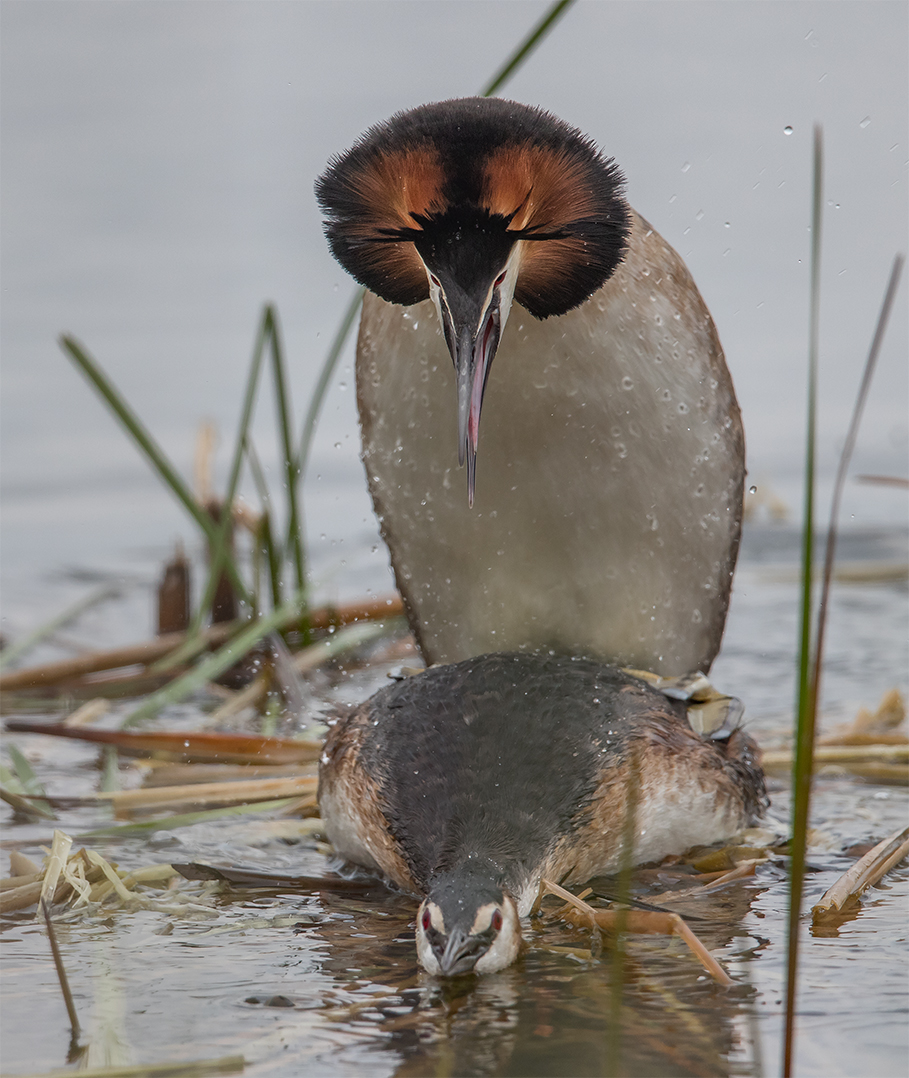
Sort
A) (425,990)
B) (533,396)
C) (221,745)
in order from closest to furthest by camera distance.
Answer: (425,990), (533,396), (221,745)

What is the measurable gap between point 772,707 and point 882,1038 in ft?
10.6

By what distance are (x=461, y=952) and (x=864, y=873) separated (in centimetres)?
103

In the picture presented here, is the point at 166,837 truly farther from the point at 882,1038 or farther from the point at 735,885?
the point at 882,1038

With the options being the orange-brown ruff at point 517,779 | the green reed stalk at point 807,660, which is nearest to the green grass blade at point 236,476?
the orange-brown ruff at point 517,779

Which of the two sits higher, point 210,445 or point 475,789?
point 210,445

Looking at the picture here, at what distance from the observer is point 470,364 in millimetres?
3205

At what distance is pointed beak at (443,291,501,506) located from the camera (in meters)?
3.19

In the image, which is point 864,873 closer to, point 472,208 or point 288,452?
point 472,208

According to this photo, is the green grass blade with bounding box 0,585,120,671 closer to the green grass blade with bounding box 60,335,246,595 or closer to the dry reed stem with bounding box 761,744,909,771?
the green grass blade with bounding box 60,335,246,595

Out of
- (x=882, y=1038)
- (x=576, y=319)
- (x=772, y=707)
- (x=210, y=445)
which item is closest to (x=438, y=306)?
(x=576, y=319)

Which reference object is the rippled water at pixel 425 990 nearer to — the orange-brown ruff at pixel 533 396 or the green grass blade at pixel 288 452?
the orange-brown ruff at pixel 533 396

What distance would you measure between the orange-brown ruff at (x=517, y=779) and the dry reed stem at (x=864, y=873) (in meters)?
0.45

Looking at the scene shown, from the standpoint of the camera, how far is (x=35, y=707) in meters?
5.57

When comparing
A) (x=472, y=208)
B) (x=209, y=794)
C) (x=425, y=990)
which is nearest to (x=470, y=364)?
(x=472, y=208)
